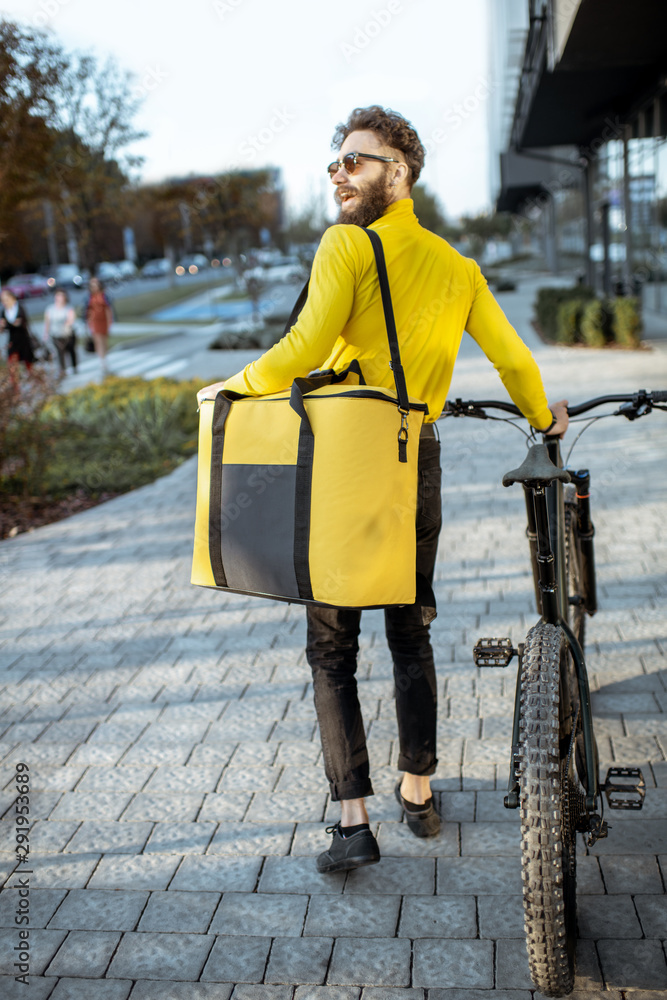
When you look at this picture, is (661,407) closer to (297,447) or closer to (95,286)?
(297,447)

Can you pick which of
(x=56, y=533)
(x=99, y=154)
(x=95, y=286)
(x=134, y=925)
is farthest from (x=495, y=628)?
(x=99, y=154)

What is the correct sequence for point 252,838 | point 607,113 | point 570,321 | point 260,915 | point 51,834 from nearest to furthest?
point 260,915 → point 252,838 → point 51,834 → point 570,321 → point 607,113

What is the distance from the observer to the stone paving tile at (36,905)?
275 centimetres

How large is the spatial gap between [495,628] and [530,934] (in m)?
2.55

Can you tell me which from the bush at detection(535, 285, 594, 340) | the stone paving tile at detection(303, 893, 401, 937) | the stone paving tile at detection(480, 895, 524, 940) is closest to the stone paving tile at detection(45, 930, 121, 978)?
the stone paving tile at detection(303, 893, 401, 937)

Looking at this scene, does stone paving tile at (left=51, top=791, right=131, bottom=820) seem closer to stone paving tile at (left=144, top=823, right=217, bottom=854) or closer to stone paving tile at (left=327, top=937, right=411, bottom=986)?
stone paving tile at (left=144, top=823, right=217, bottom=854)

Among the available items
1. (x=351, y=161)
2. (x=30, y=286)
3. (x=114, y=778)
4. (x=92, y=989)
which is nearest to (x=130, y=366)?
(x=114, y=778)

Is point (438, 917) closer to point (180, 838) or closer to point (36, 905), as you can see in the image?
point (180, 838)

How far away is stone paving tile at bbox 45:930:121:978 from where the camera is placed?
2.53 metres

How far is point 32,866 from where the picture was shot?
9.93 feet

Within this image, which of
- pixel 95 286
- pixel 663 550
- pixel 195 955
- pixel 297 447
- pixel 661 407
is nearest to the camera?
pixel 297 447

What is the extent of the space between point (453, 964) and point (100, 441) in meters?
8.33

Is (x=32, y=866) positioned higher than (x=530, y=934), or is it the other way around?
(x=530, y=934)

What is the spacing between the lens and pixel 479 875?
2.81m
